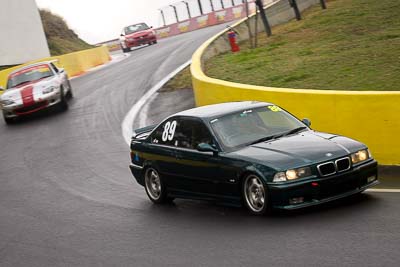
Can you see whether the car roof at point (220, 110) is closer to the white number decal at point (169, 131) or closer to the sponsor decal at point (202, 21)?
the white number decal at point (169, 131)

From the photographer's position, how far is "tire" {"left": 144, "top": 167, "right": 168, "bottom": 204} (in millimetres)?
11055

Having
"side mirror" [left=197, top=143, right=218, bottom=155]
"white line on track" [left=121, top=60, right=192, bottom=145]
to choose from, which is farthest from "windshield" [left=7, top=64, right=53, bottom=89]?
"side mirror" [left=197, top=143, right=218, bottom=155]

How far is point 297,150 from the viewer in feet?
30.0

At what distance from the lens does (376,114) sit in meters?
11.5

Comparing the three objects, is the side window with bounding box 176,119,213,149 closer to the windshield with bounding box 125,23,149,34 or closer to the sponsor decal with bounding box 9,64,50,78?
the sponsor decal with bounding box 9,64,50,78

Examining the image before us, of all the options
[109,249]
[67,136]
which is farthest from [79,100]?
[109,249]

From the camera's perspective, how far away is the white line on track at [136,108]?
59.2ft

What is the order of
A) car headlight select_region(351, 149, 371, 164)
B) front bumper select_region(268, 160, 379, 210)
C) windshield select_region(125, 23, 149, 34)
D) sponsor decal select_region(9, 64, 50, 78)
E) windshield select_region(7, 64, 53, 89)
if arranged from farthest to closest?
windshield select_region(125, 23, 149, 34), sponsor decal select_region(9, 64, 50, 78), windshield select_region(7, 64, 53, 89), car headlight select_region(351, 149, 371, 164), front bumper select_region(268, 160, 379, 210)

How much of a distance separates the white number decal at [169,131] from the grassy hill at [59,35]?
37.3 metres

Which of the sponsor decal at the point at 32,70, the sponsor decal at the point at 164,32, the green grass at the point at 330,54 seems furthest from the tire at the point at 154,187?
the sponsor decal at the point at 164,32

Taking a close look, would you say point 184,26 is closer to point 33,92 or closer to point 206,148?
point 33,92

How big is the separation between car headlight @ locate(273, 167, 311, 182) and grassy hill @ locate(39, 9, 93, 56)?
39.8 metres

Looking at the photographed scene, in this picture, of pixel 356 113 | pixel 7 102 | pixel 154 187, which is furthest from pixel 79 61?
pixel 356 113

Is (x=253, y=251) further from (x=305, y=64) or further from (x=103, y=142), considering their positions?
(x=305, y=64)
